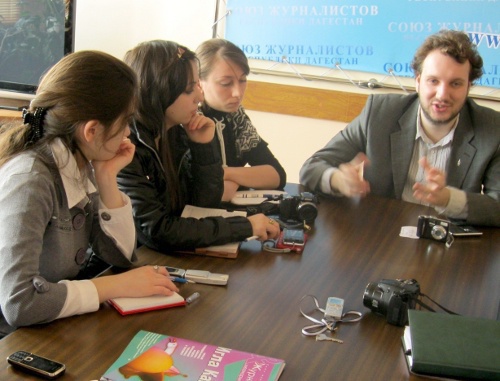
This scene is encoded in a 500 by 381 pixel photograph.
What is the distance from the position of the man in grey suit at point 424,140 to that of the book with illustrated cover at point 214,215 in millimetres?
533

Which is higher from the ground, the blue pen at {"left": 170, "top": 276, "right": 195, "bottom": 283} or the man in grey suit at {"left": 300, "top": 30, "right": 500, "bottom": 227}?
the man in grey suit at {"left": 300, "top": 30, "right": 500, "bottom": 227}

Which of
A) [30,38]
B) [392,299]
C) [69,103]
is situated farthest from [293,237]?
[30,38]

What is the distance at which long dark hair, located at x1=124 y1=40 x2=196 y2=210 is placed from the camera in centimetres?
179

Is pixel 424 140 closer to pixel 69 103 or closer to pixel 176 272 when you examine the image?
pixel 176 272

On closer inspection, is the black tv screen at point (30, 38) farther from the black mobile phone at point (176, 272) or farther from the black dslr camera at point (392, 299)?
the black dslr camera at point (392, 299)

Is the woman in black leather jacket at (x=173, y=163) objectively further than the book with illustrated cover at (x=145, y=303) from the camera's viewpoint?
Yes

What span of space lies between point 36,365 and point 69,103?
0.60 meters

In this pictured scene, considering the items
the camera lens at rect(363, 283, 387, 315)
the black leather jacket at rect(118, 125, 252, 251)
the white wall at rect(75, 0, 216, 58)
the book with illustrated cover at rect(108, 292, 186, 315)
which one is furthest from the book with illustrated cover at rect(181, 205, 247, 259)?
the white wall at rect(75, 0, 216, 58)

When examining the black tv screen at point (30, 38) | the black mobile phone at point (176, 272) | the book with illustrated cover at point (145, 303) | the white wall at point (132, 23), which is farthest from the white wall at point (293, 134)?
the book with illustrated cover at point (145, 303)

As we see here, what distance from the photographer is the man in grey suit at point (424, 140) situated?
2303mm

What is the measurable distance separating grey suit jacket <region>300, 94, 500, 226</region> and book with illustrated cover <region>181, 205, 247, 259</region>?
0.55 m

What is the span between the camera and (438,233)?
1.86m

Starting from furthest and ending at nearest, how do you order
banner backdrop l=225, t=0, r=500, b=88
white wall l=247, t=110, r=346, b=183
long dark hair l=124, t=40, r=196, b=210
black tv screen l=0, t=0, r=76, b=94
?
white wall l=247, t=110, r=346, b=183
black tv screen l=0, t=0, r=76, b=94
banner backdrop l=225, t=0, r=500, b=88
long dark hair l=124, t=40, r=196, b=210

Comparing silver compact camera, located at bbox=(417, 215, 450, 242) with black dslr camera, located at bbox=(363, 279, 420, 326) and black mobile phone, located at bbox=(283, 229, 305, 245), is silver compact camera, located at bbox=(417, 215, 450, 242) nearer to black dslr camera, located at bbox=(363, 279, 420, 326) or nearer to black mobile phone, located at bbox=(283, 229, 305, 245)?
black mobile phone, located at bbox=(283, 229, 305, 245)
